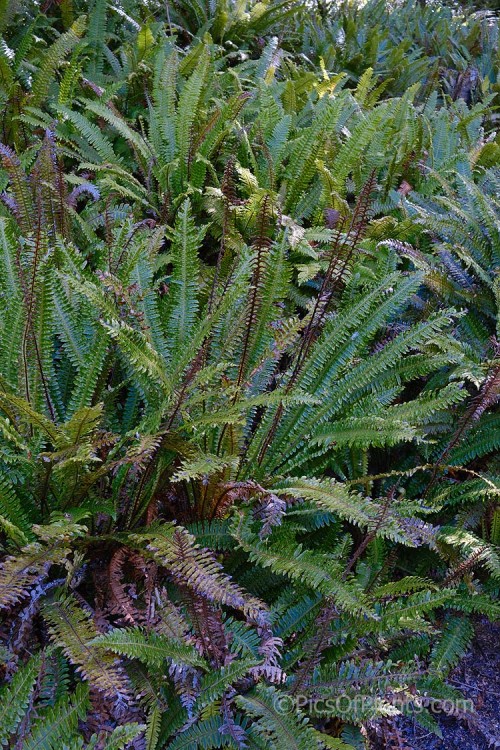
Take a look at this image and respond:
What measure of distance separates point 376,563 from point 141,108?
318 centimetres

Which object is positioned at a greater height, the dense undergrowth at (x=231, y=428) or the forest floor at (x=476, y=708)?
the dense undergrowth at (x=231, y=428)

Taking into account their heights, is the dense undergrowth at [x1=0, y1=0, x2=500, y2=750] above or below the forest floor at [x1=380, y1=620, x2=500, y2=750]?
above

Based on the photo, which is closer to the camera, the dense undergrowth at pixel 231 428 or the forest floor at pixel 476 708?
the dense undergrowth at pixel 231 428

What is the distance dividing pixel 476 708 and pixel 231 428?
127 cm

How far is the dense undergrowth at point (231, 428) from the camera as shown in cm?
177

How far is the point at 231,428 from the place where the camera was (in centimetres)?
213

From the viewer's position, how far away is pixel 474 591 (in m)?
2.29

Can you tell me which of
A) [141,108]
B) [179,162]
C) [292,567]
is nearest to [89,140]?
[179,162]

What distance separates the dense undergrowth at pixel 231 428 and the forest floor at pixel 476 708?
11 centimetres

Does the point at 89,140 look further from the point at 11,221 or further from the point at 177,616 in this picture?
the point at 177,616

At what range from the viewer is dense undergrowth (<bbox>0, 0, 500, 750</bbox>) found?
1.77 m

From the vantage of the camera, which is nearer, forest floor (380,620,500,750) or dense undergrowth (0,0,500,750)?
dense undergrowth (0,0,500,750)

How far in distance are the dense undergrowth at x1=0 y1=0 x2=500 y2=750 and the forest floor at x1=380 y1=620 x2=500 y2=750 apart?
0.38 ft

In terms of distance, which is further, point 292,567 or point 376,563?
point 376,563
